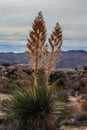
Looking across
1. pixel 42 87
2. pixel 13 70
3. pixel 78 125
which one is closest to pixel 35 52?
pixel 42 87

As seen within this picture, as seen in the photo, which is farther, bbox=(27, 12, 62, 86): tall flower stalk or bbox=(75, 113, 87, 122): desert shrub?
bbox=(75, 113, 87, 122): desert shrub

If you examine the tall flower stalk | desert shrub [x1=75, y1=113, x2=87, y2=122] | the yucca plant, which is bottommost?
desert shrub [x1=75, y1=113, x2=87, y2=122]

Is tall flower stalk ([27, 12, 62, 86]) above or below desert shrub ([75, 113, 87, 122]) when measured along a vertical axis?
above

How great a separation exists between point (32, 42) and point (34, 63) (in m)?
0.67

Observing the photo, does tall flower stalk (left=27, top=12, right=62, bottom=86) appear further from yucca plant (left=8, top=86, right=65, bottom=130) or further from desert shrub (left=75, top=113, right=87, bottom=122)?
desert shrub (left=75, top=113, right=87, bottom=122)

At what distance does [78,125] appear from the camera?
13164 millimetres

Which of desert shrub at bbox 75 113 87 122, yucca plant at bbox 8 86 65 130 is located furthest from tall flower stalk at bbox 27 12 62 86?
desert shrub at bbox 75 113 87 122

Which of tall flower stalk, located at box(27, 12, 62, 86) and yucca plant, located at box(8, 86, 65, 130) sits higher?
tall flower stalk, located at box(27, 12, 62, 86)

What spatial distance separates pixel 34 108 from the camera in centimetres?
1119

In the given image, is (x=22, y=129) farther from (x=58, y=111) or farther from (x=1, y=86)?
(x=1, y=86)

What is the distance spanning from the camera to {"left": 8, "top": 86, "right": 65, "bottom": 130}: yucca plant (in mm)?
10984

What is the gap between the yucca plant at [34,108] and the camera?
1098 centimetres

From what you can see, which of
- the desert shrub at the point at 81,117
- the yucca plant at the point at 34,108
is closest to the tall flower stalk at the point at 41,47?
the yucca plant at the point at 34,108

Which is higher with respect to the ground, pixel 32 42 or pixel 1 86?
pixel 32 42
